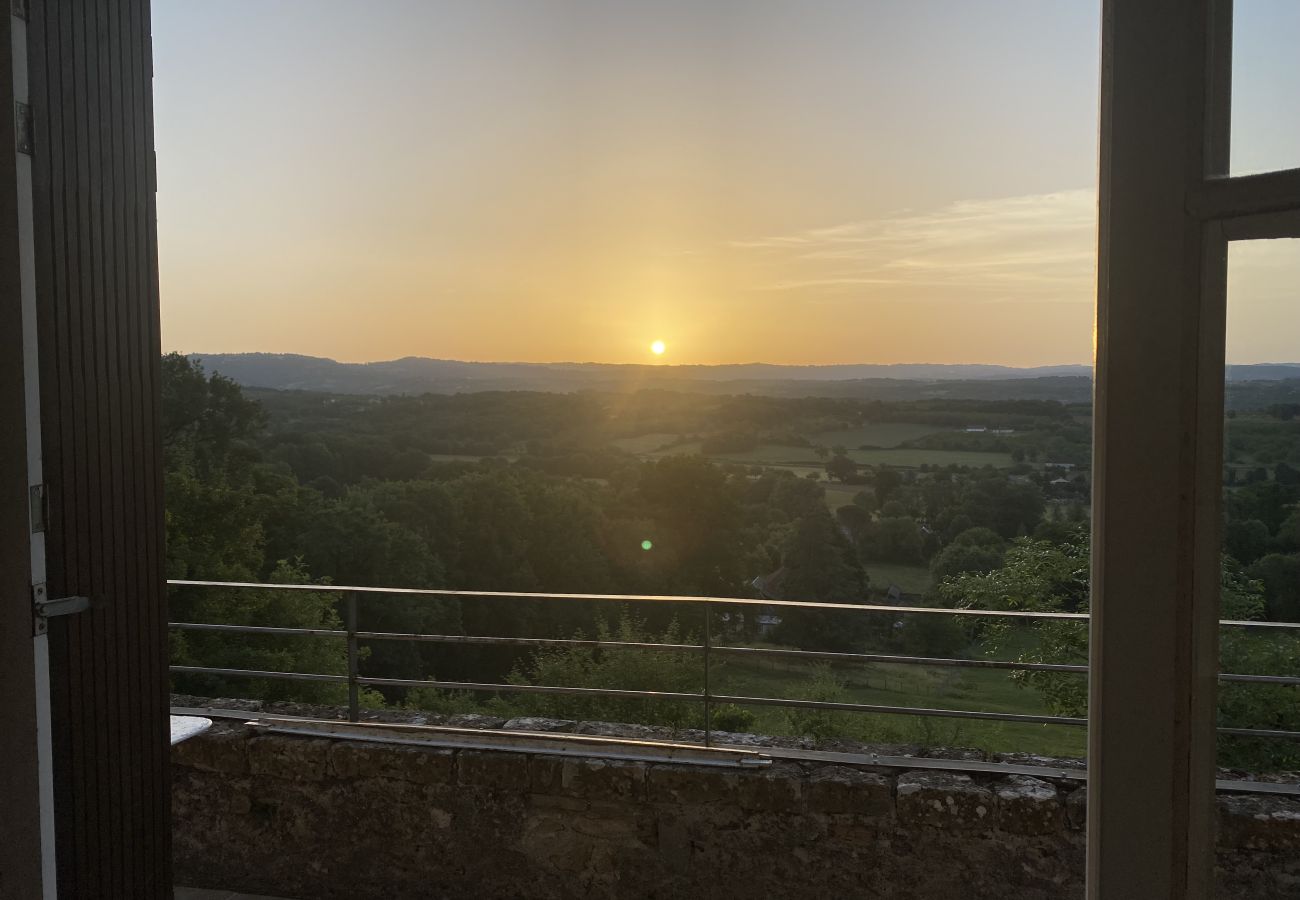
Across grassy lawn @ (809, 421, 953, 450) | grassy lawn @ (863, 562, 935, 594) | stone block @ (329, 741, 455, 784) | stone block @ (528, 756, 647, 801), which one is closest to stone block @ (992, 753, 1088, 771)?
stone block @ (528, 756, 647, 801)

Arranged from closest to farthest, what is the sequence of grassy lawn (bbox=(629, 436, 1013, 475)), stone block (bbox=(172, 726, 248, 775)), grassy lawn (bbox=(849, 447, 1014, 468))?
stone block (bbox=(172, 726, 248, 775)) → grassy lawn (bbox=(849, 447, 1014, 468)) → grassy lawn (bbox=(629, 436, 1013, 475))

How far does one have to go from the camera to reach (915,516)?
1574 cm

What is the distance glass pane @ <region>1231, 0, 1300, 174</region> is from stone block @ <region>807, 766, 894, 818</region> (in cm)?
232

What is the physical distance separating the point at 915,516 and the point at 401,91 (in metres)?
10.7

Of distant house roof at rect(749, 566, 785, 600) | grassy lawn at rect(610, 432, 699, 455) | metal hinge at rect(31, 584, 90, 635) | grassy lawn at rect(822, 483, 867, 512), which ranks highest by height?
metal hinge at rect(31, 584, 90, 635)

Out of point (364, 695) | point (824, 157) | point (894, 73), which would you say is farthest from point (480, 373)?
point (894, 73)

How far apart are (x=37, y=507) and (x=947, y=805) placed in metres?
2.27

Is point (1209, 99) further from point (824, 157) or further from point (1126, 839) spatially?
point (824, 157)

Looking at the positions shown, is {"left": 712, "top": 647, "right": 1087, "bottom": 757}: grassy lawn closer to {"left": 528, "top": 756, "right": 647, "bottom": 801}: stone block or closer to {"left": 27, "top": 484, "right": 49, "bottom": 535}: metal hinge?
{"left": 528, "top": 756, "right": 647, "bottom": 801}: stone block

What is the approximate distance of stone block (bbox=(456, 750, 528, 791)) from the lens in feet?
8.91

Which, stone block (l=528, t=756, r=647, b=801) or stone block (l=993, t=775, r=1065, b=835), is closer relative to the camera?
stone block (l=993, t=775, r=1065, b=835)

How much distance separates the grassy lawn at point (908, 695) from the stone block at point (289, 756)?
8365mm

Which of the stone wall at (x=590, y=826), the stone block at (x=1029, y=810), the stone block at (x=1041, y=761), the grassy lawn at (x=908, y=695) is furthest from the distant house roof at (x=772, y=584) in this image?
the stone block at (x=1029, y=810)

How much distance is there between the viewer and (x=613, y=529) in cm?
1809
